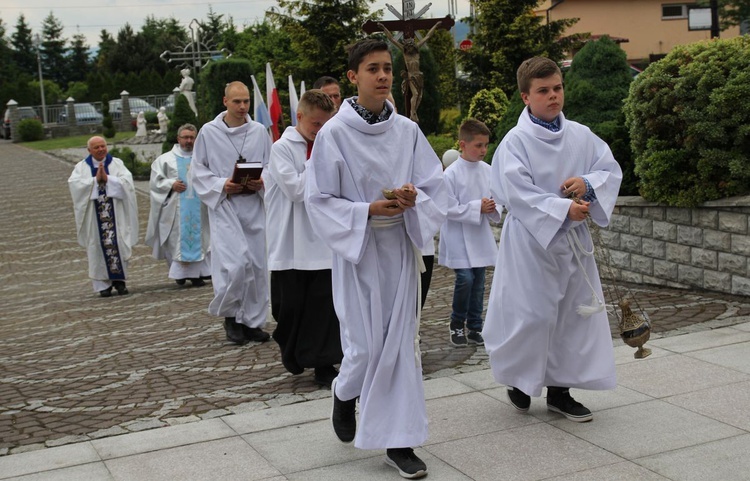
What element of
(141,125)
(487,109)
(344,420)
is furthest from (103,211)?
(141,125)

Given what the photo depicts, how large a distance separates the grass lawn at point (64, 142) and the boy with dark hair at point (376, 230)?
146 ft

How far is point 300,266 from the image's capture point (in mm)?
6758

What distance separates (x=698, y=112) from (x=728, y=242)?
3.79ft

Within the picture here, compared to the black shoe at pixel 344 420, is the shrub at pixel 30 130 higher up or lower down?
higher up

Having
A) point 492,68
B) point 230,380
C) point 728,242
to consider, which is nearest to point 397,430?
point 230,380

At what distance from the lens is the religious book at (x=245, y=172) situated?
8188 millimetres

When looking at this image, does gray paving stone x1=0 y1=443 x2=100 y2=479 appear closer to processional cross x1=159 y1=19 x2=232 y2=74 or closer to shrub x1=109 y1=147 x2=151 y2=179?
shrub x1=109 y1=147 x2=151 y2=179

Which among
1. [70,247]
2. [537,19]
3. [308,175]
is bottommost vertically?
[70,247]

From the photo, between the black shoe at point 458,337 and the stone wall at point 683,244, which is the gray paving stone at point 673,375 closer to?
the black shoe at point 458,337

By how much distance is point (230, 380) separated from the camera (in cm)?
698

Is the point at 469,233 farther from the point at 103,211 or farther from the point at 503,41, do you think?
the point at 503,41

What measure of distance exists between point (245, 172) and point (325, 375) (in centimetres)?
226

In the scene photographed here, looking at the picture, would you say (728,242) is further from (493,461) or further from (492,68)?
(492,68)

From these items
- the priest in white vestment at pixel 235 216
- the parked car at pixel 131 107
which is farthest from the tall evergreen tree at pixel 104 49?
the priest in white vestment at pixel 235 216
